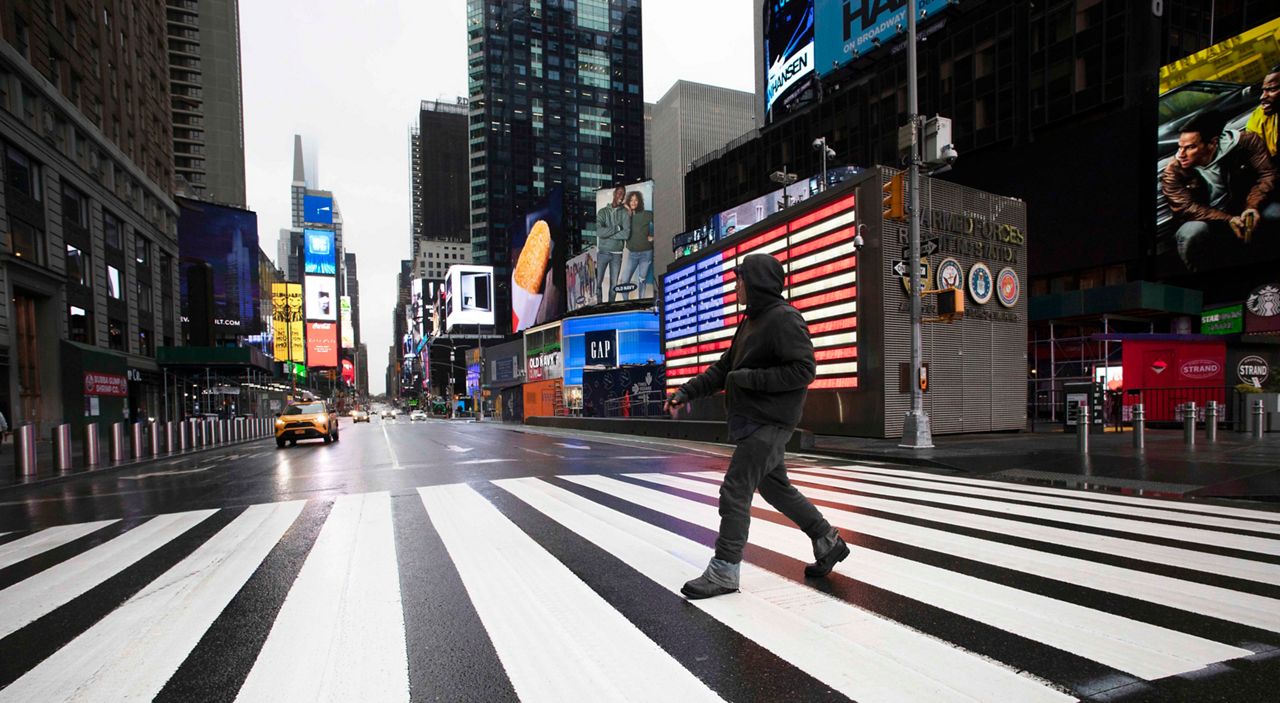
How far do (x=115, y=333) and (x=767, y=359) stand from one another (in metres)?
44.4

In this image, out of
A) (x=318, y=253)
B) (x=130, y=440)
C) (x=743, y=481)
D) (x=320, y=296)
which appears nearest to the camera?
(x=743, y=481)

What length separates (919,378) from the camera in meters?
13.4

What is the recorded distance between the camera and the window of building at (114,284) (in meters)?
35.0

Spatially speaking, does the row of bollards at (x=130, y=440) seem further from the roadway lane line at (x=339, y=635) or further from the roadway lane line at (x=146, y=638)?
the roadway lane line at (x=339, y=635)

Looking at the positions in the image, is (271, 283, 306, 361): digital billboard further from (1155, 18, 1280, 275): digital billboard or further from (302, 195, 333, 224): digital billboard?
(1155, 18, 1280, 275): digital billboard

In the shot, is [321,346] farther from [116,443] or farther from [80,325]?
[116,443]

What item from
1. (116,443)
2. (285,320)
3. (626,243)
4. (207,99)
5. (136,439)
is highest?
(207,99)

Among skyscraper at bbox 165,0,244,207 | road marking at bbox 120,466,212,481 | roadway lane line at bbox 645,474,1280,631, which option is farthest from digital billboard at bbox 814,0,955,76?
skyscraper at bbox 165,0,244,207

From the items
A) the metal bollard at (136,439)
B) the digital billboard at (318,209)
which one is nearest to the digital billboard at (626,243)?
the metal bollard at (136,439)

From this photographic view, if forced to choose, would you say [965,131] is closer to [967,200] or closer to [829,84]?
[829,84]

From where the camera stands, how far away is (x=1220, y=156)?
2734 cm

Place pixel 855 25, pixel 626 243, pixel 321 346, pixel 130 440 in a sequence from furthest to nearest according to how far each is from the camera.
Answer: pixel 321 346
pixel 626 243
pixel 855 25
pixel 130 440

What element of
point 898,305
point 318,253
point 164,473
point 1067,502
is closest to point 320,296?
point 318,253

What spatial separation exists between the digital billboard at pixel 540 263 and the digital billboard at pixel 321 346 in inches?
2526
